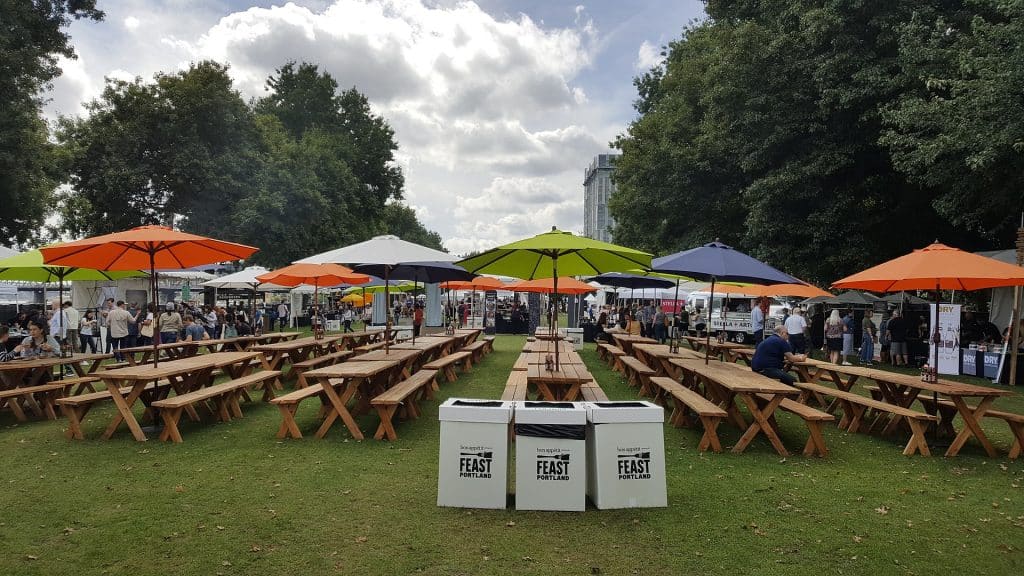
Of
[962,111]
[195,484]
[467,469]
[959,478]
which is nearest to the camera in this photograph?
[467,469]

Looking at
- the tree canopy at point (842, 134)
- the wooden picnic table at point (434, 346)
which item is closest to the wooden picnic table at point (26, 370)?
the wooden picnic table at point (434, 346)

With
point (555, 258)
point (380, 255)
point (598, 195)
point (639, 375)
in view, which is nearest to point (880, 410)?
point (639, 375)

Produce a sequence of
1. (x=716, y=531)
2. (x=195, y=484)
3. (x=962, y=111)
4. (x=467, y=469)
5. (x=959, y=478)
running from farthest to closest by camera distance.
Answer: (x=962, y=111) < (x=959, y=478) < (x=195, y=484) < (x=467, y=469) < (x=716, y=531)

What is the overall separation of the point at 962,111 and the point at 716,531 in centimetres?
1137

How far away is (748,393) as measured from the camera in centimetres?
631

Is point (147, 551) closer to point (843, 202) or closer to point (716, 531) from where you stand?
point (716, 531)

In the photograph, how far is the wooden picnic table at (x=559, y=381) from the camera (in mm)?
6906

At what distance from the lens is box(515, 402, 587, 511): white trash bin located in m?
4.20

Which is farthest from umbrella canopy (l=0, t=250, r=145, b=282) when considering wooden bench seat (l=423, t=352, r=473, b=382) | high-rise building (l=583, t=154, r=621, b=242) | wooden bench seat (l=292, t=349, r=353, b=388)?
high-rise building (l=583, t=154, r=621, b=242)

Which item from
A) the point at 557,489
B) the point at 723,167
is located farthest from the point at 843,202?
the point at 557,489

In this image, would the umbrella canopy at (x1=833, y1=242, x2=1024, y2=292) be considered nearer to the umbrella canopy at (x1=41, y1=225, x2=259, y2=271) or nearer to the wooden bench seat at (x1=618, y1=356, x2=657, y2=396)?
the wooden bench seat at (x1=618, y1=356, x2=657, y2=396)

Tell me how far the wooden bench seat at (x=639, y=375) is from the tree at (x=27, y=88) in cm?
1679

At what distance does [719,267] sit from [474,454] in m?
4.68

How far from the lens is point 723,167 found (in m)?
19.2
